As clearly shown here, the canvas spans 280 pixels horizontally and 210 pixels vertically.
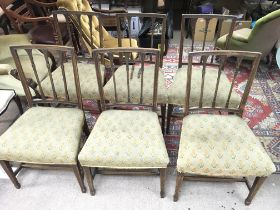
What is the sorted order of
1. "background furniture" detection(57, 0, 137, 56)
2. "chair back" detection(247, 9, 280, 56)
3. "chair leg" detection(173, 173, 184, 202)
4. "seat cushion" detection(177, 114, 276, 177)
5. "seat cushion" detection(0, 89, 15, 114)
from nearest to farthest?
"seat cushion" detection(177, 114, 276, 177) < "chair leg" detection(173, 173, 184, 202) < "seat cushion" detection(0, 89, 15, 114) < "background furniture" detection(57, 0, 137, 56) < "chair back" detection(247, 9, 280, 56)

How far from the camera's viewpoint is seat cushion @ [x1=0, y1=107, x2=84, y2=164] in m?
1.30

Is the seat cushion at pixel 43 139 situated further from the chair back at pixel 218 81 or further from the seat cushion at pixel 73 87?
the chair back at pixel 218 81

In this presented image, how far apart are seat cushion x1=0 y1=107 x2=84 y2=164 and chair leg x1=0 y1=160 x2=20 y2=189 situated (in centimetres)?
9

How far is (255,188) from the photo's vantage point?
1.35 metres

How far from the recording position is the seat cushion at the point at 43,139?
1.30 meters

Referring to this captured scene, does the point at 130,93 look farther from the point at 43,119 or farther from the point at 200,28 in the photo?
the point at 200,28

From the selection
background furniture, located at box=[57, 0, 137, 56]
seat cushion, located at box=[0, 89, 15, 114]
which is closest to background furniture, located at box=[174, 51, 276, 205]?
background furniture, located at box=[57, 0, 137, 56]

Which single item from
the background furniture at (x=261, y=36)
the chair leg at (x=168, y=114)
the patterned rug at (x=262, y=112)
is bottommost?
the patterned rug at (x=262, y=112)

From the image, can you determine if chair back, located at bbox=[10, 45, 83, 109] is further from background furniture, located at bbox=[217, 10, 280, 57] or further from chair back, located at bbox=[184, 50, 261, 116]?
background furniture, located at bbox=[217, 10, 280, 57]

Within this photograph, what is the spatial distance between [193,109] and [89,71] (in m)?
0.89

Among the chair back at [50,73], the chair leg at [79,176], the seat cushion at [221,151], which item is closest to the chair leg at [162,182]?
the seat cushion at [221,151]

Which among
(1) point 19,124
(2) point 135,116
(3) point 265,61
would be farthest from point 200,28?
(1) point 19,124

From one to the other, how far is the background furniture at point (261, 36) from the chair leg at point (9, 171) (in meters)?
1.96

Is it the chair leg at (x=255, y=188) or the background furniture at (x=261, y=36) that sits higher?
the background furniture at (x=261, y=36)
